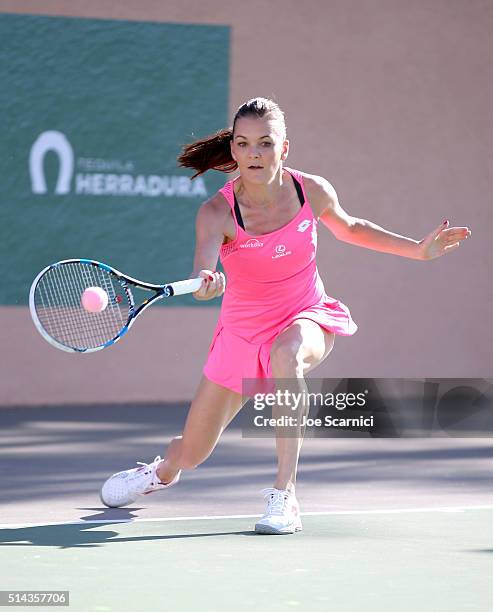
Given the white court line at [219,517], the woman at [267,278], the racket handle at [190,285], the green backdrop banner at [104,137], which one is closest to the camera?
the racket handle at [190,285]

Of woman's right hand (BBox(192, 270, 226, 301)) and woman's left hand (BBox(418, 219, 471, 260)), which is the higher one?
woman's left hand (BBox(418, 219, 471, 260))

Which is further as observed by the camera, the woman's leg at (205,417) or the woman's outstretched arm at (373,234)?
the woman's outstretched arm at (373,234)

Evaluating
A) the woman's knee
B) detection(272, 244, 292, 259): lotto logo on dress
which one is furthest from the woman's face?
the woman's knee

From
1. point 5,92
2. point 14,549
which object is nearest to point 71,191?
point 5,92

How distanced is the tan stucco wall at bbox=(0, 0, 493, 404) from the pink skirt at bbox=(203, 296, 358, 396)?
4794 millimetres

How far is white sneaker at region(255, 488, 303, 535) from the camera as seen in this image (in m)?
5.24

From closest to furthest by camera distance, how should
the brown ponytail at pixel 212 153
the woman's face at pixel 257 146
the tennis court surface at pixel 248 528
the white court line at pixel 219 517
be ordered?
the tennis court surface at pixel 248 528 < the woman's face at pixel 257 146 < the white court line at pixel 219 517 < the brown ponytail at pixel 212 153

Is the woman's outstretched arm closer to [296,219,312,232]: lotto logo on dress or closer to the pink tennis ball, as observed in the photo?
[296,219,312,232]: lotto logo on dress

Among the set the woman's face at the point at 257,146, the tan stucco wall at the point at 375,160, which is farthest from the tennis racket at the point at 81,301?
the tan stucco wall at the point at 375,160

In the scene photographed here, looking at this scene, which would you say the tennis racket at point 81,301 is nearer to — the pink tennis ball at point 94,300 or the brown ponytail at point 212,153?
the pink tennis ball at point 94,300

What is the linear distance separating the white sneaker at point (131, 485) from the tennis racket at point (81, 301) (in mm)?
554

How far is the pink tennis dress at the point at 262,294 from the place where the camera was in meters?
5.46

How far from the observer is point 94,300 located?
5.18 metres

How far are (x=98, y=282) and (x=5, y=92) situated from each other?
4.33m
